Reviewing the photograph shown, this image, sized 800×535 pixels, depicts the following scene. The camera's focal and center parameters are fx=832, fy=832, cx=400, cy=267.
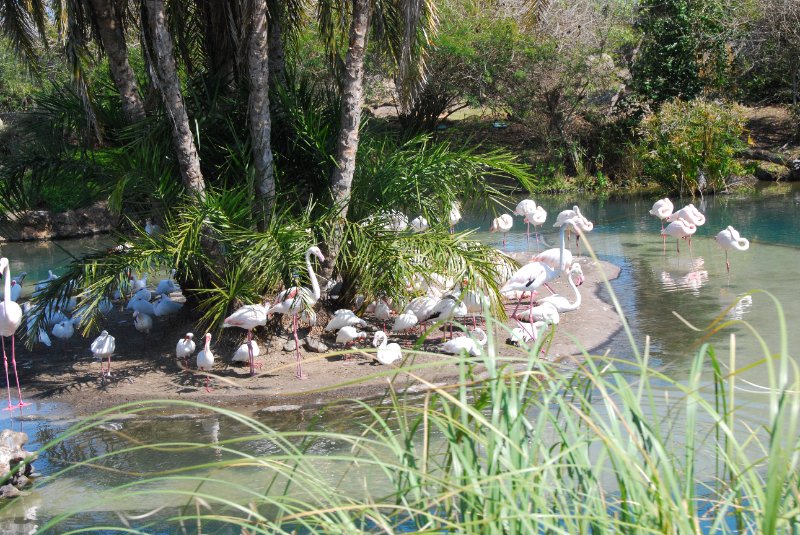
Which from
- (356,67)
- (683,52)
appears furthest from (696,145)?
(356,67)

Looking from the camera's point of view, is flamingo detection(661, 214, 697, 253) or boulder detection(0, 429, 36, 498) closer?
boulder detection(0, 429, 36, 498)

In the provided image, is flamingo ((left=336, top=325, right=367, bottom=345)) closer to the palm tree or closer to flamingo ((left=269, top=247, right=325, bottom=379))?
flamingo ((left=269, top=247, right=325, bottom=379))

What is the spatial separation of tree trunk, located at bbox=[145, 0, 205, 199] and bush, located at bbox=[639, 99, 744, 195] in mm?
15134

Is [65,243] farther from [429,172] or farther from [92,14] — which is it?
[429,172]

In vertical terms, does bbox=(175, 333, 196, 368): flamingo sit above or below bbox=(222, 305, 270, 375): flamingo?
below

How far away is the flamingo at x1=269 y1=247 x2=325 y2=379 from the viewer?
27.4ft

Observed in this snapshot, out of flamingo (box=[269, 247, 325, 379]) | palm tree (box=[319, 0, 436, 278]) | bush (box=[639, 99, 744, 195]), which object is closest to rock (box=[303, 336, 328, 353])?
flamingo (box=[269, 247, 325, 379])

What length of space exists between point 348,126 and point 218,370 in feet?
9.74

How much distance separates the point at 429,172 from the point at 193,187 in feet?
8.64

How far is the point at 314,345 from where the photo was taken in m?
9.11

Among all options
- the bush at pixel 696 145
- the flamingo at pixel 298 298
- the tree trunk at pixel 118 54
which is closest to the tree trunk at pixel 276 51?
the tree trunk at pixel 118 54

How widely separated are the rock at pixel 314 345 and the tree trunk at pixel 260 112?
1.35 m

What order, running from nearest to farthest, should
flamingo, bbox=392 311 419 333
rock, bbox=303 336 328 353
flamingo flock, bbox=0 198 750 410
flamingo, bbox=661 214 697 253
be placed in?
flamingo flock, bbox=0 198 750 410
flamingo, bbox=392 311 419 333
rock, bbox=303 336 328 353
flamingo, bbox=661 214 697 253

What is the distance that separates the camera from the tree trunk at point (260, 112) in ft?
28.1
